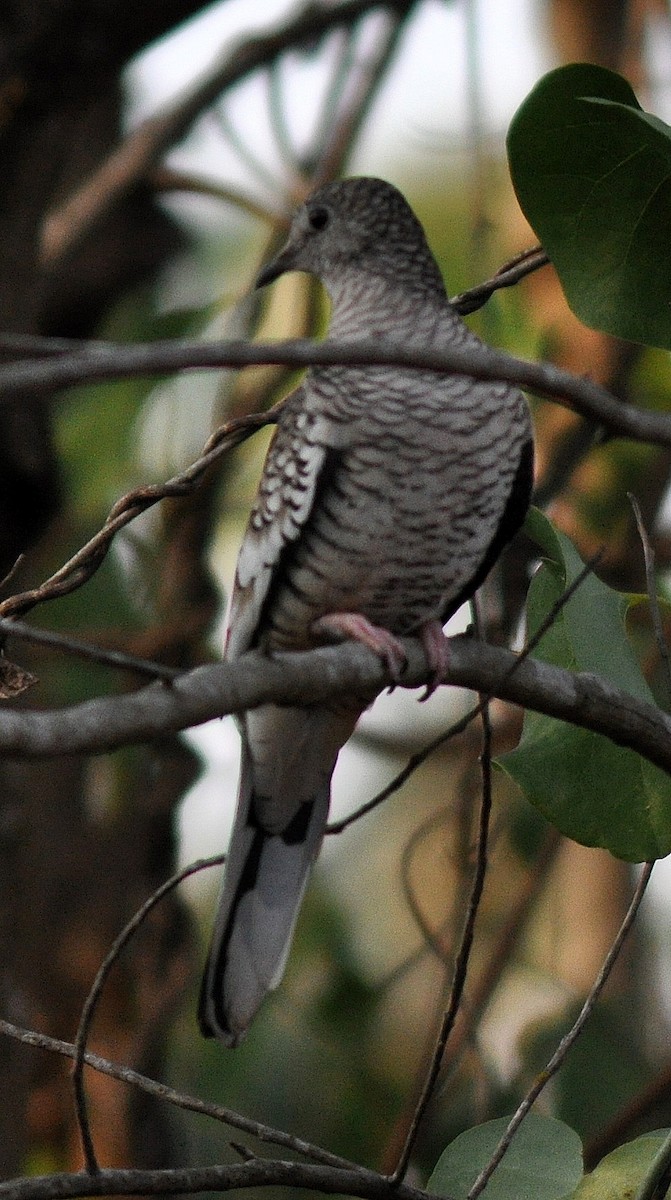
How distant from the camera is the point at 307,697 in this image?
162cm

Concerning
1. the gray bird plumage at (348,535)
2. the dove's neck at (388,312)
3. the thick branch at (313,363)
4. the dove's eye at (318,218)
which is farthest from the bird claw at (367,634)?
the dove's eye at (318,218)

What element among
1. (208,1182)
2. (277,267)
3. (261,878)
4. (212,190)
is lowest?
(208,1182)

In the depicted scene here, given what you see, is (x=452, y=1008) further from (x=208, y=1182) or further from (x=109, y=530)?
(x=109, y=530)

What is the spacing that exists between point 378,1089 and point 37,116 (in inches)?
107

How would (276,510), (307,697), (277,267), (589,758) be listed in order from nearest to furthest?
(307,697) → (589,758) → (276,510) → (277,267)

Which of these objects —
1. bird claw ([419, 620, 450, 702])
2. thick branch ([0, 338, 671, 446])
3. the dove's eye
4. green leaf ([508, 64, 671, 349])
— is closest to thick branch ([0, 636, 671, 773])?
bird claw ([419, 620, 450, 702])

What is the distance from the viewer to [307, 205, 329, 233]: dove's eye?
288cm

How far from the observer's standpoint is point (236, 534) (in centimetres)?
505

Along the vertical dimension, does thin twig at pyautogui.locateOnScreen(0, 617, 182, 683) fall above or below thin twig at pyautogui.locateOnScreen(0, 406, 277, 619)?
below

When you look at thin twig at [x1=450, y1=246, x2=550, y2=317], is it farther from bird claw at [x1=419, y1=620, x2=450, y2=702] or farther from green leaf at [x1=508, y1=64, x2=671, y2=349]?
bird claw at [x1=419, y1=620, x2=450, y2=702]

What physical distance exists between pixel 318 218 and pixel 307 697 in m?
1.49

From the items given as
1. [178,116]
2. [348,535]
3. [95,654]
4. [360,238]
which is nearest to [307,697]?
[95,654]

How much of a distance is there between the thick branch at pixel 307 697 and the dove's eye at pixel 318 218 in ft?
3.42

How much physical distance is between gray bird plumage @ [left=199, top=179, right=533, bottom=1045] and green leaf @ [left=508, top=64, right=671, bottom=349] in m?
0.35
